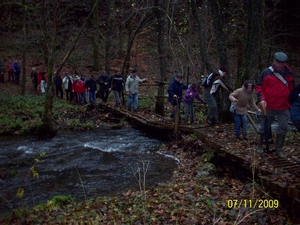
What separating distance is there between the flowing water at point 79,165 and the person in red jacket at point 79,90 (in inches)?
248

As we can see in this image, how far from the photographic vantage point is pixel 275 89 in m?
7.53

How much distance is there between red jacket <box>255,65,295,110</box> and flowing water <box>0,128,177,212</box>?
2985mm

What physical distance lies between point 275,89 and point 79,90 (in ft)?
54.7

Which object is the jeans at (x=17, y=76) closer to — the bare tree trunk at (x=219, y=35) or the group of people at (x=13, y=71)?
the group of people at (x=13, y=71)

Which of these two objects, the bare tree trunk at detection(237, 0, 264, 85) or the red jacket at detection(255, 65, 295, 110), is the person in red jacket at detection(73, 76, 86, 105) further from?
the red jacket at detection(255, 65, 295, 110)

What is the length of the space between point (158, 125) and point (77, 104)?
9.88 m

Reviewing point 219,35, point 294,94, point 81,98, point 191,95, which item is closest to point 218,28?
point 219,35

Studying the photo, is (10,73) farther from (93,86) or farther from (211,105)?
(211,105)

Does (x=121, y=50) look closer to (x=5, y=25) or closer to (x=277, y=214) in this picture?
(x=5, y=25)

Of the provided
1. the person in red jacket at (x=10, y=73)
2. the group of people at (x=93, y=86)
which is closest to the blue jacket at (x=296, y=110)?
the group of people at (x=93, y=86)

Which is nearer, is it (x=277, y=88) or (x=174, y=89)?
(x=277, y=88)

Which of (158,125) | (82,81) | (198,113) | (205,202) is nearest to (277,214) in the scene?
(205,202)

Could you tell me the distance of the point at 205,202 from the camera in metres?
7.19

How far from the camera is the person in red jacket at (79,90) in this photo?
2225 cm
